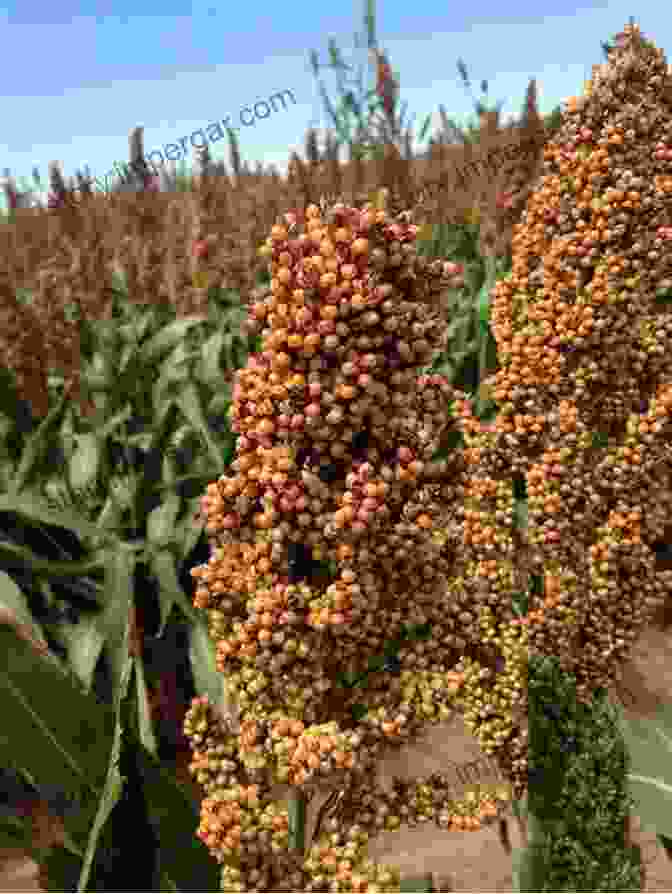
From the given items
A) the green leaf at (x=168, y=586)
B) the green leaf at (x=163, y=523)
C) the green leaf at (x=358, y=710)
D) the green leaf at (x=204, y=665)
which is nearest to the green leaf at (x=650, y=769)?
the green leaf at (x=358, y=710)

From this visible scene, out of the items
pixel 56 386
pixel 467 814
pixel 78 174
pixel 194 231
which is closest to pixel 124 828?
pixel 467 814

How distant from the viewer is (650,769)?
1.78m

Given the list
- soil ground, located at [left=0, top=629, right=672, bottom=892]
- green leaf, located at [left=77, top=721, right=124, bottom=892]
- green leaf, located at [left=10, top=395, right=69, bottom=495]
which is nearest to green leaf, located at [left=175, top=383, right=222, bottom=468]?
green leaf, located at [left=10, top=395, right=69, bottom=495]

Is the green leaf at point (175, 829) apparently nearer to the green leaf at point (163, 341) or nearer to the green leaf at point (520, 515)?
the green leaf at point (520, 515)

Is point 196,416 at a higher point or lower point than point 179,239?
lower

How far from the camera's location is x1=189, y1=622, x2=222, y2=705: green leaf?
311 centimetres

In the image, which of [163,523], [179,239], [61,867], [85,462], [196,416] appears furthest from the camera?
[179,239]

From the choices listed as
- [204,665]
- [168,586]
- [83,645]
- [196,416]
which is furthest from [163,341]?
[204,665]

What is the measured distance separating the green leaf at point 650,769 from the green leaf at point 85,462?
2691 mm

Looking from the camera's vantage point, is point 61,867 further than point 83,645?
No

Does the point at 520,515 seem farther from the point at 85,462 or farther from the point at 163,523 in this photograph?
the point at 85,462

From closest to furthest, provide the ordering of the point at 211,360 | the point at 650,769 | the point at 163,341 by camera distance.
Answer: the point at 650,769 → the point at 211,360 → the point at 163,341

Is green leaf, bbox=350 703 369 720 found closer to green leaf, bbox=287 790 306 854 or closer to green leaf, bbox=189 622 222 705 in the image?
green leaf, bbox=287 790 306 854

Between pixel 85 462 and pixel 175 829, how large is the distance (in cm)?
279
